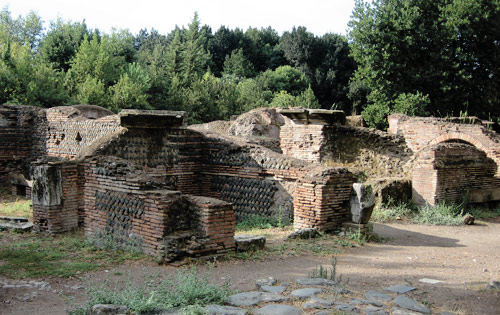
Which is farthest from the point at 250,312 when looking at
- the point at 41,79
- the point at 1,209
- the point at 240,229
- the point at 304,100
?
the point at 304,100

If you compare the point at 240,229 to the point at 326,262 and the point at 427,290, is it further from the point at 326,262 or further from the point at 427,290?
the point at 427,290

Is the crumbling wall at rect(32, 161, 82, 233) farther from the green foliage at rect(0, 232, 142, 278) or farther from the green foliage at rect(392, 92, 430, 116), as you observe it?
the green foliage at rect(392, 92, 430, 116)

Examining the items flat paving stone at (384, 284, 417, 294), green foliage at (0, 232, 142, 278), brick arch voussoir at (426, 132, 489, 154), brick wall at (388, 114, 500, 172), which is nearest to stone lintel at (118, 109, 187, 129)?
green foliage at (0, 232, 142, 278)

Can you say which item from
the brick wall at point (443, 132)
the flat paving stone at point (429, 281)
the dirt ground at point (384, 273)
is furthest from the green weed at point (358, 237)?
the brick wall at point (443, 132)

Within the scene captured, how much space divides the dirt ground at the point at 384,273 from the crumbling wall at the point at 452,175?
307 cm

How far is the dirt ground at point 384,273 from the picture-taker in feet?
17.3

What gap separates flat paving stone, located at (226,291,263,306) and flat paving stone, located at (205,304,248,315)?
186mm

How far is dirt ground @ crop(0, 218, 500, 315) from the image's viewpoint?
5285 millimetres

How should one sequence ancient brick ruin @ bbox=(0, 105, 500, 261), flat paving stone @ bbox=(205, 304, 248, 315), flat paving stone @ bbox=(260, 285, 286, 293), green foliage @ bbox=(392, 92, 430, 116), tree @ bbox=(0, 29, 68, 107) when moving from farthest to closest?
green foliage @ bbox=(392, 92, 430, 116), tree @ bbox=(0, 29, 68, 107), ancient brick ruin @ bbox=(0, 105, 500, 261), flat paving stone @ bbox=(260, 285, 286, 293), flat paving stone @ bbox=(205, 304, 248, 315)

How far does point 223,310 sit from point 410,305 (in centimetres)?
203

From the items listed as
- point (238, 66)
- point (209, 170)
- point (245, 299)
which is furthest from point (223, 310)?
point (238, 66)

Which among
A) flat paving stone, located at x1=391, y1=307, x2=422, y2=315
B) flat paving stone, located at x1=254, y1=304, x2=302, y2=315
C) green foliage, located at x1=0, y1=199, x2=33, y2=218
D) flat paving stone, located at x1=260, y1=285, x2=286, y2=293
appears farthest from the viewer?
green foliage, located at x1=0, y1=199, x2=33, y2=218

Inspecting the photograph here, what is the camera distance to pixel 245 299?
16.2 ft

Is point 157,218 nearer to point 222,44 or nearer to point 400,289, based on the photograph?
point 400,289
